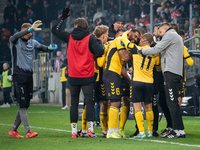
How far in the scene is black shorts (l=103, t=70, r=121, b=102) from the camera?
6410 mm

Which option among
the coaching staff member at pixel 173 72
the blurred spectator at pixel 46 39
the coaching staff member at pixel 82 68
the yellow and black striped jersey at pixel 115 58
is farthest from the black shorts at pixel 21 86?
the blurred spectator at pixel 46 39

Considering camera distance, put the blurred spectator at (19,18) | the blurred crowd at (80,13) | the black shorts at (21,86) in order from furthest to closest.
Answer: the blurred spectator at (19,18)
the blurred crowd at (80,13)
the black shorts at (21,86)

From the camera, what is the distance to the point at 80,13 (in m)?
25.1

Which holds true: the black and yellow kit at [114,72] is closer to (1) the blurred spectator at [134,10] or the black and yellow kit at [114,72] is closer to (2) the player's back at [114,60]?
(2) the player's back at [114,60]

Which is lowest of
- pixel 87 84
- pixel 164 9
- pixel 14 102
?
pixel 14 102

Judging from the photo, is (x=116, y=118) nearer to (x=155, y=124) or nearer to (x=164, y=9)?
(x=155, y=124)

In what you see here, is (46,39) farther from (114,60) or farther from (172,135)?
(172,135)

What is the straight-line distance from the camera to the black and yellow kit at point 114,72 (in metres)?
6.41

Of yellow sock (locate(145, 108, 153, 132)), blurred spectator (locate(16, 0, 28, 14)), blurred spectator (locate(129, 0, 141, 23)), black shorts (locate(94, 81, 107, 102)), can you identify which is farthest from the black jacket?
blurred spectator (locate(16, 0, 28, 14))

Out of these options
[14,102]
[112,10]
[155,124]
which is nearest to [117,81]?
[155,124]

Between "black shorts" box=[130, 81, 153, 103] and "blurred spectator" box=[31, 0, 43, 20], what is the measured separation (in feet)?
64.5

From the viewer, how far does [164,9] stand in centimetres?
2066

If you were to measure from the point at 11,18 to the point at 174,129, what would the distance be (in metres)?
19.5

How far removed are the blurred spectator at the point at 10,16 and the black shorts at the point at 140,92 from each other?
18827mm
